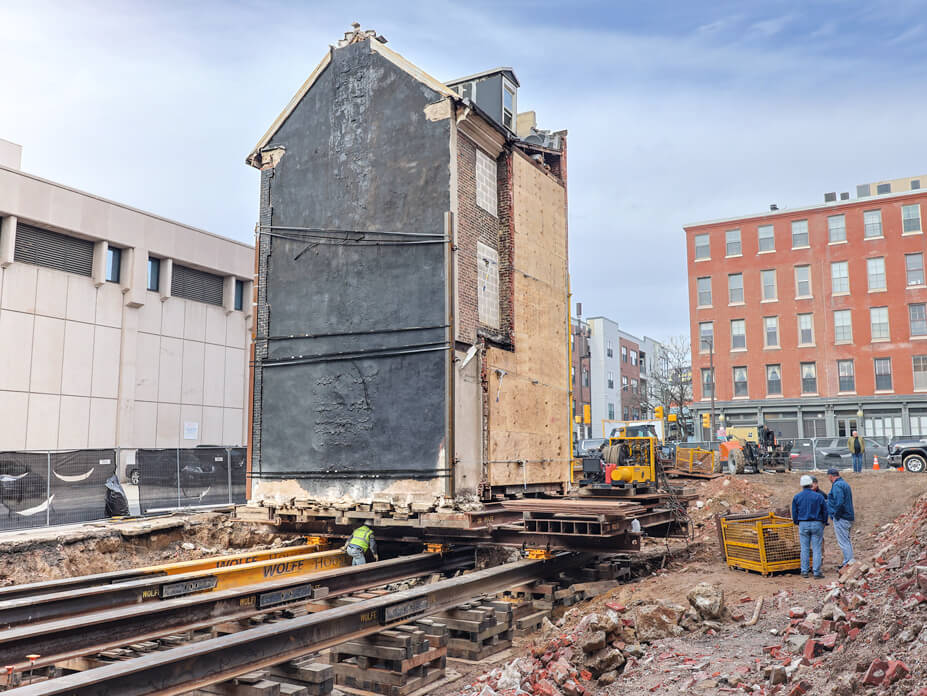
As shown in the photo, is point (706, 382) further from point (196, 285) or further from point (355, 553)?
point (355, 553)

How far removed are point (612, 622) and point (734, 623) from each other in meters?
1.80

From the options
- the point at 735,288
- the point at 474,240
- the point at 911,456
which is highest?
the point at 735,288

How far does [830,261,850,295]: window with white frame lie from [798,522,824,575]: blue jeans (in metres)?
43.8

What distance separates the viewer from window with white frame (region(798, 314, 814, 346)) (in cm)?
5119

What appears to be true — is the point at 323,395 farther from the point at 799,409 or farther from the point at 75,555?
the point at 799,409

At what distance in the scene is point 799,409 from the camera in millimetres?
50656

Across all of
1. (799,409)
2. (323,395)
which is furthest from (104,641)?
(799,409)

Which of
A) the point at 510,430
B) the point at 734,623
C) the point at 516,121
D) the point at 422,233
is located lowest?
the point at 734,623

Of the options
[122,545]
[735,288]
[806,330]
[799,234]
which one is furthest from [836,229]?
[122,545]

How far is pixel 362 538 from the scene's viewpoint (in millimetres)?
13203

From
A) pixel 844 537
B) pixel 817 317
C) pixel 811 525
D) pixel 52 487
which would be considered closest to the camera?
pixel 811 525

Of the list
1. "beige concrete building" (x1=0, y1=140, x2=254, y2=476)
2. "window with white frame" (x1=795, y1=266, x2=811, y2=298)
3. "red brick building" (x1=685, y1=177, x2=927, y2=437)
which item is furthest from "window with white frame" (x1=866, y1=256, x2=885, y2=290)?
"beige concrete building" (x1=0, y1=140, x2=254, y2=476)

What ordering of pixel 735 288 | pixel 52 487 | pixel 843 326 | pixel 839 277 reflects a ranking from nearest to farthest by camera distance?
pixel 52 487 → pixel 843 326 → pixel 839 277 → pixel 735 288

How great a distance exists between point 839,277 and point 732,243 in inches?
297
